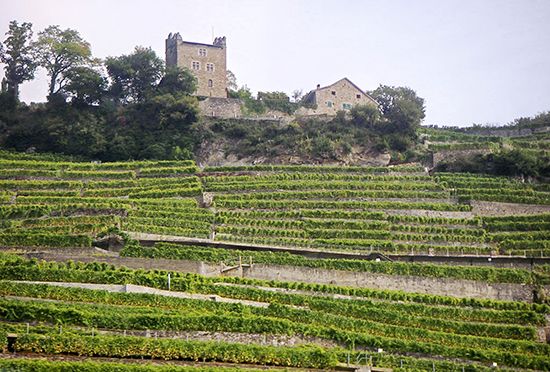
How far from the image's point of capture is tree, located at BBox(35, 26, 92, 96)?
189ft

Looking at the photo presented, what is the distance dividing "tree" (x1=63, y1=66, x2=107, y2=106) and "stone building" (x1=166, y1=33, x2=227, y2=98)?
242 inches

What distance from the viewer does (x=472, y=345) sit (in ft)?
110

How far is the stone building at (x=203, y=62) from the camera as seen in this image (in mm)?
61219

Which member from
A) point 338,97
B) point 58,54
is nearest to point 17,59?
point 58,54

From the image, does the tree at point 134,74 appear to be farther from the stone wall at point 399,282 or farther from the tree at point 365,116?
the stone wall at point 399,282

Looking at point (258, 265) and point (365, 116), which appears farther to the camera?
point (365, 116)

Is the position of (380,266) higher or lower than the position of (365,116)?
lower

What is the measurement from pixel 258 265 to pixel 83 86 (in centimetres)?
2271

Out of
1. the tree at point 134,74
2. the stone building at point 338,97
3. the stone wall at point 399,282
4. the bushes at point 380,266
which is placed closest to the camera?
the stone wall at point 399,282

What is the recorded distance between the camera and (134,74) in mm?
58375

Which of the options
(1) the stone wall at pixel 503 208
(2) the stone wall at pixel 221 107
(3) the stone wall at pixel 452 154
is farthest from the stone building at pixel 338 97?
(1) the stone wall at pixel 503 208

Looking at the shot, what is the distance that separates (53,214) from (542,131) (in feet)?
110

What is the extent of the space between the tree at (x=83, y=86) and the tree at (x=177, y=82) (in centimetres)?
394

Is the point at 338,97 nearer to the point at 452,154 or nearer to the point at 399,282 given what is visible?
the point at 452,154
